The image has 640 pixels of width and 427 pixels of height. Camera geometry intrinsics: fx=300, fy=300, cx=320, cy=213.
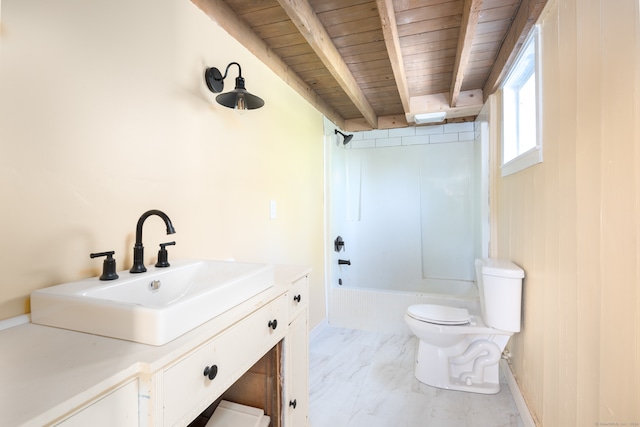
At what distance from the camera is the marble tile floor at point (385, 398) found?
1.63 meters

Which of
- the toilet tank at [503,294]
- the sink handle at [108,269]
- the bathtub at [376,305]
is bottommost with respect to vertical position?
the bathtub at [376,305]

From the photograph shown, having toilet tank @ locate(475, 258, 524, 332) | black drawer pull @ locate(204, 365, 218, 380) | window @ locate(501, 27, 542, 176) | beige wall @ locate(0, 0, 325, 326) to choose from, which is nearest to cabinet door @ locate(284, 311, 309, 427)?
black drawer pull @ locate(204, 365, 218, 380)

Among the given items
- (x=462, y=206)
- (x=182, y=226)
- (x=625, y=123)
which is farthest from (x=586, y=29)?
(x=462, y=206)

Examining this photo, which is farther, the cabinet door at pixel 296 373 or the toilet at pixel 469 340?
the toilet at pixel 469 340

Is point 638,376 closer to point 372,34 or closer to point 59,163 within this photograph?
point 59,163

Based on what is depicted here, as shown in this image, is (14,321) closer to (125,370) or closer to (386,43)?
(125,370)

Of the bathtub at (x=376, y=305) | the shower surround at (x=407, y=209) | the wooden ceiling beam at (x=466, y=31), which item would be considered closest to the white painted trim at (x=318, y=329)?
the bathtub at (x=376, y=305)

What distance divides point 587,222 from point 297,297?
1089mm

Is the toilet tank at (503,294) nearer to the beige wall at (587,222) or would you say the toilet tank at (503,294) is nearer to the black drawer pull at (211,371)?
the beige wall at (587,222)

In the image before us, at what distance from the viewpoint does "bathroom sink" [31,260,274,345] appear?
641 millimetres

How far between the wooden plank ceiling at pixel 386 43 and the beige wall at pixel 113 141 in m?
0.22

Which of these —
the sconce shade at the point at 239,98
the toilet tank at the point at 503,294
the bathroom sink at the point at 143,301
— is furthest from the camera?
the toilet tank at the point at 503,294

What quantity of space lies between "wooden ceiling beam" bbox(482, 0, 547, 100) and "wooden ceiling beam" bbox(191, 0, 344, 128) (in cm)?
141

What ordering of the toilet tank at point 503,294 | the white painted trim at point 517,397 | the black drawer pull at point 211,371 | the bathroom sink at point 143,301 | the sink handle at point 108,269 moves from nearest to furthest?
1. the bathroom sink at point 143,301
2. the black drawer pull at point 211,371
3. the sink handle at point 108,269
4. the white painted trim at point 517,397
5. the toilet tank at point 503,294
